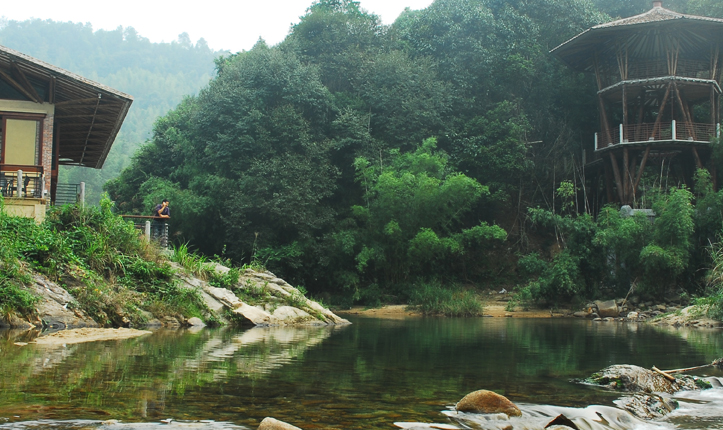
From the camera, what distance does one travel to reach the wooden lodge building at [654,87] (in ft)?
86.0

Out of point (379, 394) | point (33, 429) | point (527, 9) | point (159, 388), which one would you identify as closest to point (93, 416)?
point (33, 429)

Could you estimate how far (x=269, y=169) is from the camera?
26.6 m

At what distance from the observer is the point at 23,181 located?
55.1ft

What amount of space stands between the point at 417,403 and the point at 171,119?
33616mm

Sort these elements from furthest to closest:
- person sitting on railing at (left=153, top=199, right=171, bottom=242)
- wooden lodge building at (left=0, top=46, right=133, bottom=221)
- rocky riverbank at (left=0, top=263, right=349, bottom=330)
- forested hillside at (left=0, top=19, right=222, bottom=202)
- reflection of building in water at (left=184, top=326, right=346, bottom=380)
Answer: forested hillside at (left=0, top=19, right=222, bottom=202), person sitting on railing at (left=153, top=199, right=171, bottom=242), wooden lodge building at (left=0, top=46, right=133, bottom=221), rocky riverbank at (left=0, top=263, right=349, bottom=330), reflection of building in water at (left=184, top=326, right=346, bottom=380)

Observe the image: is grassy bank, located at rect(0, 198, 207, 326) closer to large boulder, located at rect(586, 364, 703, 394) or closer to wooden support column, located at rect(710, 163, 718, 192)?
large boulder, located at rect(586, 364, 703, 394)

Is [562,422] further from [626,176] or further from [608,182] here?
[608,182]

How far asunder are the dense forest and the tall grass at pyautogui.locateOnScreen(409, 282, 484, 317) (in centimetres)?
90

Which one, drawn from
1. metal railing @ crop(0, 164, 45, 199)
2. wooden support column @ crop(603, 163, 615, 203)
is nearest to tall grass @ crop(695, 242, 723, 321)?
wooden support column @ crop(603, 163, 615, 203)

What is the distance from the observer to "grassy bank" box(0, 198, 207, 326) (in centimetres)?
1212

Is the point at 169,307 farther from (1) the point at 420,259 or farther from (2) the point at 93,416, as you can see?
(1) the point at 420,259

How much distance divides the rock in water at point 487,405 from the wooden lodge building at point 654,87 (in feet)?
75.3

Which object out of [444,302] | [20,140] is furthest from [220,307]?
[444,302]

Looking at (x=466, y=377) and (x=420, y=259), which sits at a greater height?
(x=420, y=259)
